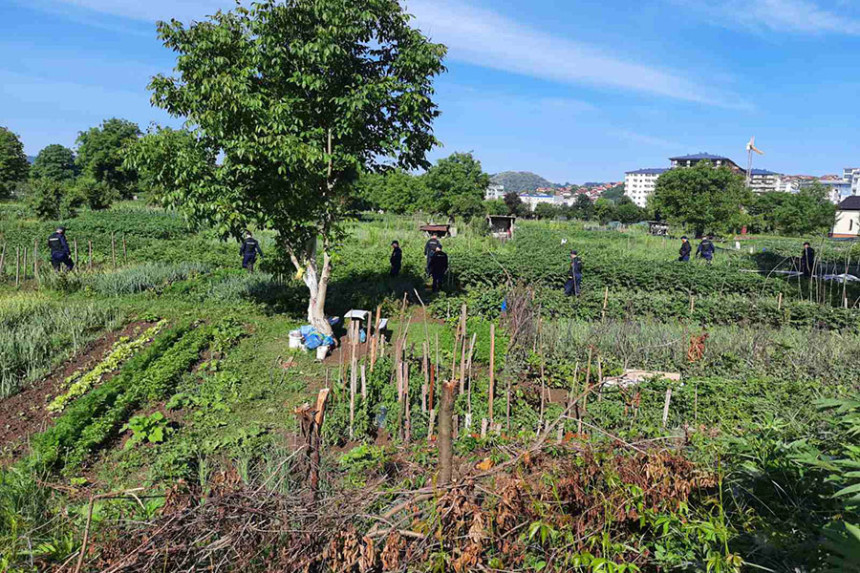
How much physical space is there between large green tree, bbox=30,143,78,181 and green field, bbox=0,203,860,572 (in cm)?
7150

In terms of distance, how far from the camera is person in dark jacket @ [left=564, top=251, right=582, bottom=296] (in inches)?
495

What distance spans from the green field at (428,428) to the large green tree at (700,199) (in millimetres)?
31520

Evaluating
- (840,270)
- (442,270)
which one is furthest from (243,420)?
(840,270)

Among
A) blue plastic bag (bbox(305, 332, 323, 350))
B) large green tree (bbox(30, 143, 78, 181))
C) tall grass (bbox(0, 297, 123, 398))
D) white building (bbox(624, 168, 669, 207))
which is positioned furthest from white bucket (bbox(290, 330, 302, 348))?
white building (bbox(624, 168, 669, 207))

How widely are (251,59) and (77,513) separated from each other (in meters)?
6.97

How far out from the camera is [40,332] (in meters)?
8.30

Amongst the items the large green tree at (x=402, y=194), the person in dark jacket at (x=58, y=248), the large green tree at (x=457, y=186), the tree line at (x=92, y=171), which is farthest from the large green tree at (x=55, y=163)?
the person in dark jacket at (x=58, y=248)

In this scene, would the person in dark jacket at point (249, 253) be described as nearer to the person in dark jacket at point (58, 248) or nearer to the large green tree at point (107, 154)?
the person in dark jacket at point (58, 248)

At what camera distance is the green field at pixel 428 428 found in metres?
2.79

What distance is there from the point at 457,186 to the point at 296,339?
38516mm

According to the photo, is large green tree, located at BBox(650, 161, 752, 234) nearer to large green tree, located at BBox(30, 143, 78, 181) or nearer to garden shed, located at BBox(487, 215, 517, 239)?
garden shed, located at BBox(487, 215, 517, 239)

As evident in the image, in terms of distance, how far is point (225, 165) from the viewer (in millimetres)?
8391

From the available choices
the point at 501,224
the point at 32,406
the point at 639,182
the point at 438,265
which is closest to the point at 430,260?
the point at 438,265

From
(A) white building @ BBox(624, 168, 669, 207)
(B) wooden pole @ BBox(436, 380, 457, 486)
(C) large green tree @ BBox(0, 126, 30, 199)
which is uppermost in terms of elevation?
(A) white building @ BBox(624, 168, 669, 207)
